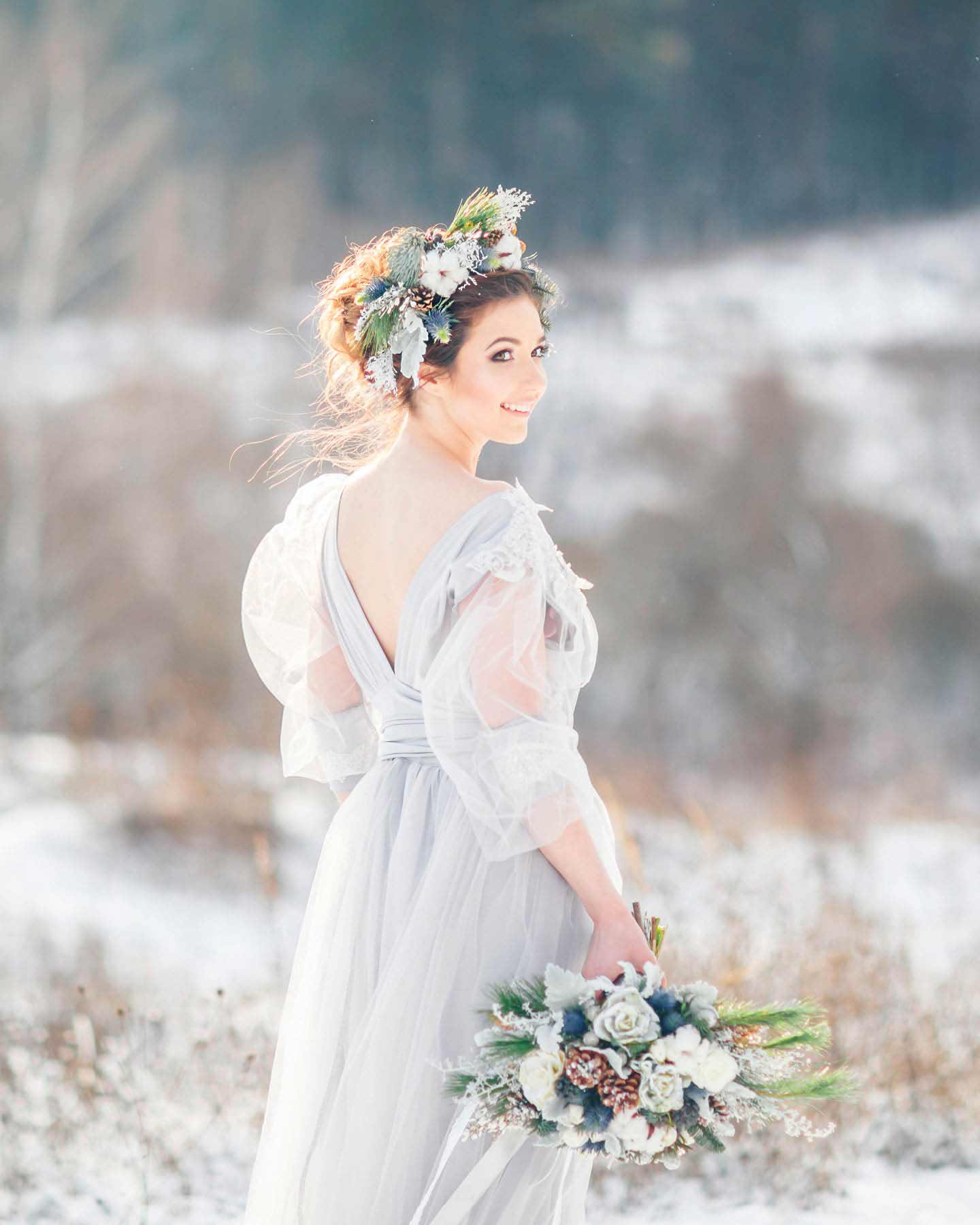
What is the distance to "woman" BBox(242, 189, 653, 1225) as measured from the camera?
1405 millimetres

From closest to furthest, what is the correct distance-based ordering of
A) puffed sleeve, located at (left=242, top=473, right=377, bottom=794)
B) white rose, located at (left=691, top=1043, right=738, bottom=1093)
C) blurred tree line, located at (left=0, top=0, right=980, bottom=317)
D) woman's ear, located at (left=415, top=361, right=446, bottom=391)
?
white rose, located at (left=691, top=1043, right=738, bottom=1093), woman's ear, located at (left=415, top=361, right=446, bottom=391), puffed sleeve, located at (left=242, top=473, right=377, bottom=794), blurred tree line, located at (left=0, top=0, right=980, bottom=317)

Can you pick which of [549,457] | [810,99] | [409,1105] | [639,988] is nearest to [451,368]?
[639,988]

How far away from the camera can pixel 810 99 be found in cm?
980

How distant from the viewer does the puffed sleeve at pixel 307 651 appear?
5.65ft

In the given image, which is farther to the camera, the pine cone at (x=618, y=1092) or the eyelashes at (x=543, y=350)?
the eyelashes at (x=543, y=350)

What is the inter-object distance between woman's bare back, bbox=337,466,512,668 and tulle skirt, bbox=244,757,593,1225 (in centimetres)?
21

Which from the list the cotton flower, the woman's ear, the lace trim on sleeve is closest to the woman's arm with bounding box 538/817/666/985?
the lace trim on sleeve

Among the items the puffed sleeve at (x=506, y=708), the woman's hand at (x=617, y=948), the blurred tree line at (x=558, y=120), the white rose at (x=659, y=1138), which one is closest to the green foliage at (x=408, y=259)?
the puffed sleeve at (x=506, y=708)

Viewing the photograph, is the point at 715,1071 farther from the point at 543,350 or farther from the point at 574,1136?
the point at 543,350

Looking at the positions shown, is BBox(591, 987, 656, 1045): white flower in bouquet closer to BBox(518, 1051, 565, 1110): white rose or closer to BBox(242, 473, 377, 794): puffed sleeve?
BBox(518, 1051, 565, 1110): white rose

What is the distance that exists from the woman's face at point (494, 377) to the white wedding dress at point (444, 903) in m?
0.13

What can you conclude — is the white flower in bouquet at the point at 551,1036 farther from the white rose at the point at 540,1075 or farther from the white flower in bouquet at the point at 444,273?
the white flower in bouquet at the point at 444,273

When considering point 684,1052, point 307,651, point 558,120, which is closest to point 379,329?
point 307,651

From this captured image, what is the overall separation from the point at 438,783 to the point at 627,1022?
385 millimetres
